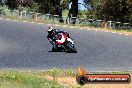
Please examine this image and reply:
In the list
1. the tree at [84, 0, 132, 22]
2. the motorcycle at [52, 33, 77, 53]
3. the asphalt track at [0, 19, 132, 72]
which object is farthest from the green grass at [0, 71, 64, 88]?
the tree at [84, 0, 132, 22]

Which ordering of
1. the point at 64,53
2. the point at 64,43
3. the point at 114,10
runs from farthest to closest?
1. the point at 114,10
2. the point at 64,53
3. the point at 64,43

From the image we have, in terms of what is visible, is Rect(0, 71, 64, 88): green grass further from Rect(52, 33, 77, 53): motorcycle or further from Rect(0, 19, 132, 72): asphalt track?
Rect(52, 33, 77, 53): motorcycle

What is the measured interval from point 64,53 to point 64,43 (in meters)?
0.54

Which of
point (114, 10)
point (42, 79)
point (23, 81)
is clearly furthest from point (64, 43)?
point (114, 10)

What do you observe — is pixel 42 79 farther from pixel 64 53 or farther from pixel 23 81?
pixel 64 53

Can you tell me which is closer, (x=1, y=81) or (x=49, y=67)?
(x=1, y=81)

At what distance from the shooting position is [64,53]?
19312 millimetres

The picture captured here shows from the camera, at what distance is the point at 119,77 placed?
29.5 feet

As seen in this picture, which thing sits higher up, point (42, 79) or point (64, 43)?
point (64, 43)

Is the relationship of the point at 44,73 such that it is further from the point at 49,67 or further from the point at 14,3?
the point at 14,3

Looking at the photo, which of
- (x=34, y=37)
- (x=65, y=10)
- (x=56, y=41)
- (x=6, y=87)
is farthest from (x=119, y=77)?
(x=65, y=10)

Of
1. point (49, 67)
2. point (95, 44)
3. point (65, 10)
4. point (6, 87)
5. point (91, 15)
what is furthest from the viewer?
point (65, 10)

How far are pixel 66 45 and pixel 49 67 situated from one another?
379 cm

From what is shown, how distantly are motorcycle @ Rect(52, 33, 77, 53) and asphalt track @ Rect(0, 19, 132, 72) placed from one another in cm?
32
